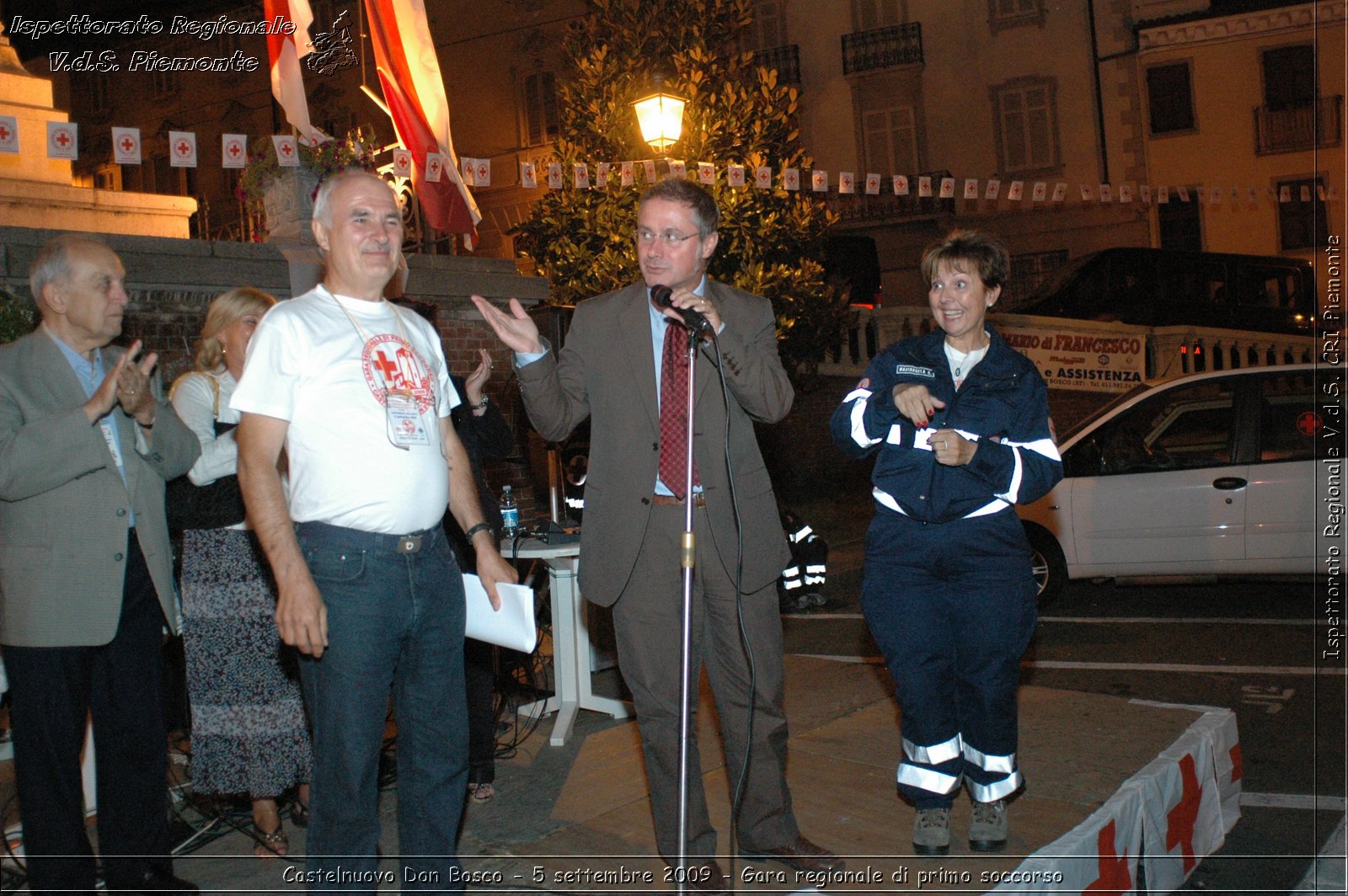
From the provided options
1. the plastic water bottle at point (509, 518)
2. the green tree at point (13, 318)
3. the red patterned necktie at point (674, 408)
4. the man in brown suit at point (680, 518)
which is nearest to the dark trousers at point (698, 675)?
the man in brown suit at point (680, 518)

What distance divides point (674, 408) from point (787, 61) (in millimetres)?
25206

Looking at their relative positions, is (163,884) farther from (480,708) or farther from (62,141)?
(62,141)

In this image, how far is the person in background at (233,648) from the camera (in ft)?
13.3

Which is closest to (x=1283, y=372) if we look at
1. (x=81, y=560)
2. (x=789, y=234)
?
(x=789, y=234)

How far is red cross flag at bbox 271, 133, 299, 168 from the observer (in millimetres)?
7500

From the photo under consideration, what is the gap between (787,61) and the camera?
26938mm

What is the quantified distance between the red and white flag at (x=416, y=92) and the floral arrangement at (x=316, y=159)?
34cm

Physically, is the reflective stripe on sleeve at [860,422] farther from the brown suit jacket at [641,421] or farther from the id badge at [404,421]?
the id badge at [404,421]

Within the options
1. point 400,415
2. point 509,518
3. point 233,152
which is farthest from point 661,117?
point 400,415

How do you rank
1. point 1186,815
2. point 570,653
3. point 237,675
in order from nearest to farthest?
point 1186,815 < point 237,675 < point 570,653

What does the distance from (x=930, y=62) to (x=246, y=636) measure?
25201 millimetres

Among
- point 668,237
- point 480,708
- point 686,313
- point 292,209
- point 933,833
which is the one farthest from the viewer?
point 292,209

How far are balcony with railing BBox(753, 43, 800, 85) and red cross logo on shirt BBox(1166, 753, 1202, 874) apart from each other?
2508 cm

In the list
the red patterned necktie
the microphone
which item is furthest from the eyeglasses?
the microphone
